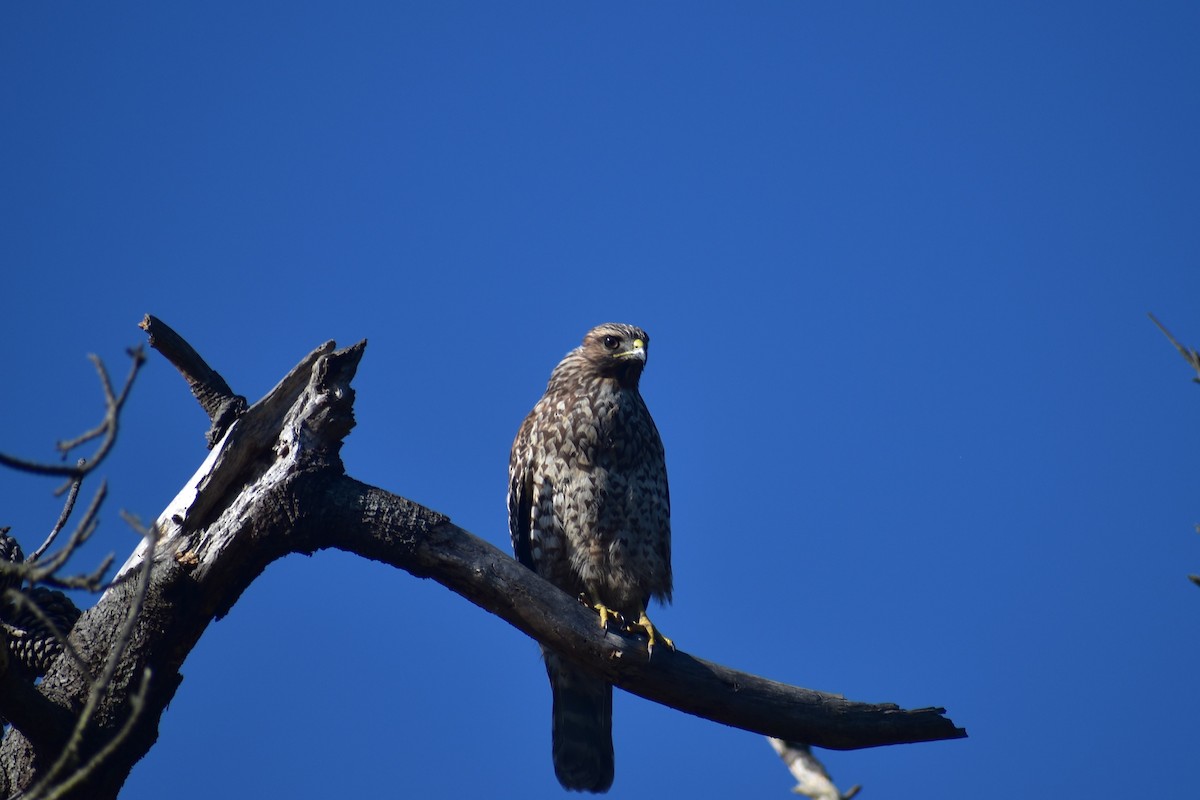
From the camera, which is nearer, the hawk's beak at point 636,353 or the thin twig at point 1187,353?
the thin twig at point 1187,353

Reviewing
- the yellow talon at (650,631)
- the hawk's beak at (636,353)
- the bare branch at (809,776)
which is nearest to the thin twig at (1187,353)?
the bare branch at (809,776)

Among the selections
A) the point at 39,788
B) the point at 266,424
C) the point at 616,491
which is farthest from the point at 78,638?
the point at 616,491

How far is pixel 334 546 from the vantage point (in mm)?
4641

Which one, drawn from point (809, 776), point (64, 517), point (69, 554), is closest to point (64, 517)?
→ point (64, 517)

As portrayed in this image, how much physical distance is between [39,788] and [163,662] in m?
1.80

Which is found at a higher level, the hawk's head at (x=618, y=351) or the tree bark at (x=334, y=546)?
the hawk's head at (x=618, y=351)

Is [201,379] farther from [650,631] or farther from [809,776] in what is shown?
[809,776]

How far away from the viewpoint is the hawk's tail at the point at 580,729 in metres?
6.57

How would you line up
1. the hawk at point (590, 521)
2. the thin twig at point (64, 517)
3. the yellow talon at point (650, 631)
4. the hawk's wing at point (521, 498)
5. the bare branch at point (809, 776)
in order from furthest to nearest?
the hawk's wing at point (521, 498)
the hawk at point (590, 521)
the yellow talon at point (650, 631)
the thin twig at point (64, 517)
the bare branch at point (809, 776)

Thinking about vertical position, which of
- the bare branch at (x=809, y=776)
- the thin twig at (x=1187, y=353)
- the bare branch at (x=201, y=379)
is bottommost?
the bare branch at (x=809, y=776)

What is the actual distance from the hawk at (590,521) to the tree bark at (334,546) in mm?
1711

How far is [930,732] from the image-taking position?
4645mm

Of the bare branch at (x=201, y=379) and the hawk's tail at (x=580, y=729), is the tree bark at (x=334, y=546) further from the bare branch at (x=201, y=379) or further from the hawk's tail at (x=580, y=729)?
the hawk's tail at (x=580, y=729)

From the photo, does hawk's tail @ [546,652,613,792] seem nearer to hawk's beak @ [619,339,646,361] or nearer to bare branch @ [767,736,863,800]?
hawk's beak @ [619,339,646,361]
